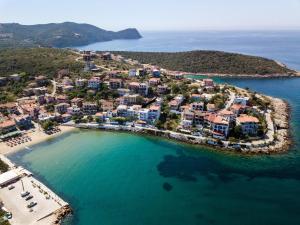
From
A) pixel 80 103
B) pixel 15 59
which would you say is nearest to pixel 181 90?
pixel 80 103

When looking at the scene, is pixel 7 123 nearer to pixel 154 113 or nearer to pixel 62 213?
pixel 154 113

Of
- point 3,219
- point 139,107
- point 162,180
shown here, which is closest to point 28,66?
point 139,107

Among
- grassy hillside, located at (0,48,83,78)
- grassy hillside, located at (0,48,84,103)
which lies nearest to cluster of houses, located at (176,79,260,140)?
grassy hillside, located at (0,48,84,103)

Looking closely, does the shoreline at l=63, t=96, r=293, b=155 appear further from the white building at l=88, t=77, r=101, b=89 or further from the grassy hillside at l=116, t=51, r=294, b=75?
the grassy hillside at l=116, t=51, r=294, b=75

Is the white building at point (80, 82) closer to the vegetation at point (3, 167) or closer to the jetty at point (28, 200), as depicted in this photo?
the vegetation at point (3, 167)

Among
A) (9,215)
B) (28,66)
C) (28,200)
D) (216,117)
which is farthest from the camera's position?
(28,66)

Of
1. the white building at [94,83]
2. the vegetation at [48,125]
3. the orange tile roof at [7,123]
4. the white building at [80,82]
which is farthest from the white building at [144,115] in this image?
the orange tile roof at [7,123]

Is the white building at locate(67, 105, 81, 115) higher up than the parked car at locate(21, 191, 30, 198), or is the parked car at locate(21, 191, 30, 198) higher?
the white building at locate(67, 105, 81, 115)
